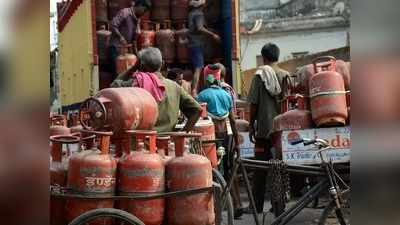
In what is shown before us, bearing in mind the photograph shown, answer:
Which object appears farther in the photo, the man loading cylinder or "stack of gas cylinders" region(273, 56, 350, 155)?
the man loading cylinder

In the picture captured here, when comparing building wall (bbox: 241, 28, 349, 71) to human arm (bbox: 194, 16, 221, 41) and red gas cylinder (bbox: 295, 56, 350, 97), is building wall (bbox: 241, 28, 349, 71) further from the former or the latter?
red gas cylinder (bbox: 295, 56, 350, 97)

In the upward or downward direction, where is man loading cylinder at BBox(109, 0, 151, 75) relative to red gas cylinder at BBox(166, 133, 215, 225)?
upward

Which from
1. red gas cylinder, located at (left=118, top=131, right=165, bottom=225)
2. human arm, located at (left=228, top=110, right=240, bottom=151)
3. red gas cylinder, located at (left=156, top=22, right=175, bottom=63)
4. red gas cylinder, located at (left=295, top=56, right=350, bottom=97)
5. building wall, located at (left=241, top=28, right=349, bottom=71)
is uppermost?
building wall, located at (left=241, top=28, right=349, bottom=71)

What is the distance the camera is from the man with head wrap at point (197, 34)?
959 cm

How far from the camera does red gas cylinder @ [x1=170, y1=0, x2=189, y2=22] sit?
10.3m

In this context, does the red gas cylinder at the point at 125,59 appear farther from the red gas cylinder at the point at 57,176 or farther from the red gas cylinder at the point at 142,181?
the red gas cylinder at the point at 142,181

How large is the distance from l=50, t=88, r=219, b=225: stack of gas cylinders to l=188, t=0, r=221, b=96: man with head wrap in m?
5.86

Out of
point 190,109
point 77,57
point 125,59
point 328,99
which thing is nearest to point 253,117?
point 328,99

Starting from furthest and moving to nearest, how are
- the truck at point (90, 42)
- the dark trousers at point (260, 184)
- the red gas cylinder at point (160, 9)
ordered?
the red gas cylinder at point (160, 9) → the truck at point (90, 42) → the dark trousers at point (260, 184)

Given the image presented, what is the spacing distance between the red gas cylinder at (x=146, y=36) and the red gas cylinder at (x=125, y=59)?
0.70 feet

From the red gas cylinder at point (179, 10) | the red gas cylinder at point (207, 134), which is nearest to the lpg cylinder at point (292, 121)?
the red gas cylinder at point (207, 134)

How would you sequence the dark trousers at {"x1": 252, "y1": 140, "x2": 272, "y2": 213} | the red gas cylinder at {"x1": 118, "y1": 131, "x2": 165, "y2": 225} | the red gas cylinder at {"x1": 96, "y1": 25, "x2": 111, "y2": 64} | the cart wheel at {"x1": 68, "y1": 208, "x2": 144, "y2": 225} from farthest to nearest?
the red gas cylinder at {"x1": 96, "y1": 25, "x2": 111, "y2": 64}
the dark trousers at {"x1": 252, "y1": 140, "x2": 272, "y2": 213}
the red gas cylinder at {"x1": 118, "y1": 131, "x2": 165, "y2": 225}
the cart wheel at {"x1": 68, "y1": 208, "x2": 144, "y2": 225}

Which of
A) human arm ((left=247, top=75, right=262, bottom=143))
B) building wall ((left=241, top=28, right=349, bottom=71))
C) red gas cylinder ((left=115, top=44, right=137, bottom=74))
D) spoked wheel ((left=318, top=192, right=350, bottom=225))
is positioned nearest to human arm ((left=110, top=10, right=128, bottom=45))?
red gas cylinder ((left=115, top=44, right=137, bottom=74))

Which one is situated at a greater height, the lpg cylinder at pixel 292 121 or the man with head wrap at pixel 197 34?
the man with head wrap at pixel 197 34
